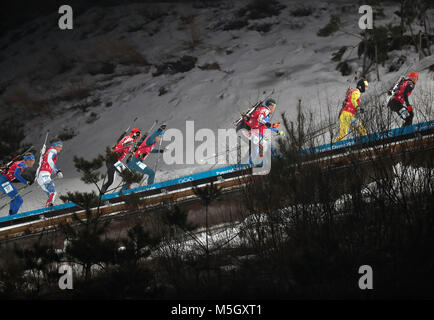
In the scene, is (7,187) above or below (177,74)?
below

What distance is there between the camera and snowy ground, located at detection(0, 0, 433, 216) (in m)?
13.4

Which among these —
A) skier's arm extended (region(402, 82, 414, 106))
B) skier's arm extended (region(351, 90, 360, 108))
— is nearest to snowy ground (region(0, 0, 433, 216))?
skier's arm extended (region(351, 90, 360, 108))

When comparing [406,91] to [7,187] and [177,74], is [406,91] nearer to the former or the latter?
[7,187]

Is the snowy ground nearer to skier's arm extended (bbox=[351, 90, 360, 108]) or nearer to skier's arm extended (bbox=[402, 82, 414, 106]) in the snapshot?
skier's arm extended (bbox=[351, 90, 360, 108])

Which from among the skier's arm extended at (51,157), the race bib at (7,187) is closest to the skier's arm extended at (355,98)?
the skier's arm extended at (51,157)

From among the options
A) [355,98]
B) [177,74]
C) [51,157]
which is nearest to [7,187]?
[51,157]

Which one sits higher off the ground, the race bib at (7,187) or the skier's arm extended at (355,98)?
the skier's arm extended at (355,98)

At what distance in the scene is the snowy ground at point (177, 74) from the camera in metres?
13.4

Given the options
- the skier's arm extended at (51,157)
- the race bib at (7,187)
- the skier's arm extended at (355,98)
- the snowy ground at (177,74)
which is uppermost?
the snowy ground at (177,74)

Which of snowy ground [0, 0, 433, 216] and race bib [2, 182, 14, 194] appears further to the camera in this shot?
snowy ground [0, 0, 433, 216]

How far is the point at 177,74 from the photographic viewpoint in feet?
58.3

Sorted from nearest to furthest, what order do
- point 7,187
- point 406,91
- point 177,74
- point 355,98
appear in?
point 406,91 < point 355,98 < point 7,187 < point 177,74

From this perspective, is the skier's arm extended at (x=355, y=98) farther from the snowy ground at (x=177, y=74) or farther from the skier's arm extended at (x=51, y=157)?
the skier's arm extended at (x=51, y=157)
